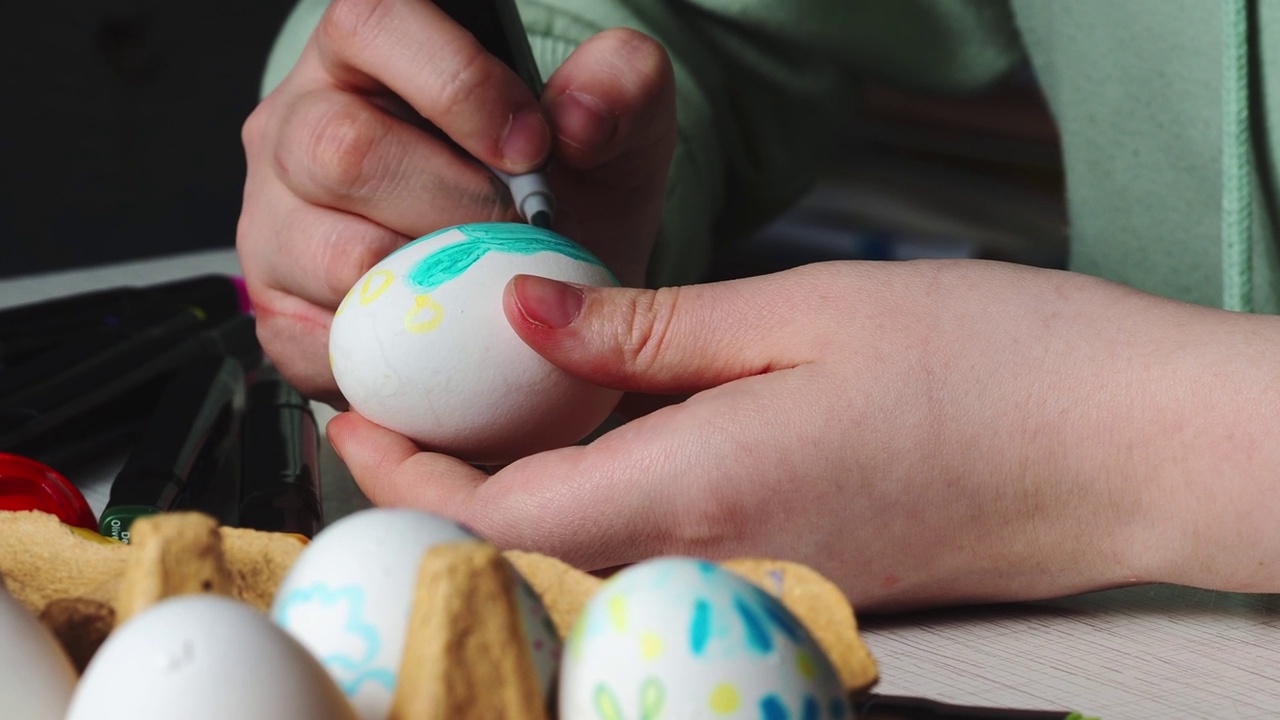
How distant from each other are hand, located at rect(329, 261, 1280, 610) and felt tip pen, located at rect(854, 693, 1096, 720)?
151 millimetres

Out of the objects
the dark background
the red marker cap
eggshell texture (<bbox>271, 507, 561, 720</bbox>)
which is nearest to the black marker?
the red marker cap

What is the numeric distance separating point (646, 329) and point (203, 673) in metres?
0.30

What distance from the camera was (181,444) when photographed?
653 mm

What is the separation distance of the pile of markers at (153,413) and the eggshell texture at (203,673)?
0.91 ft

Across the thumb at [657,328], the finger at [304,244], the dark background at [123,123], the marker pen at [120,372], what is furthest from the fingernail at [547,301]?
the dark background at [123,123]

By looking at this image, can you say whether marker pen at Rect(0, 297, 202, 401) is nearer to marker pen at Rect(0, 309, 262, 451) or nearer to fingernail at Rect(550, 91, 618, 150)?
marker pen at Rect(0, 309, 262, 451)

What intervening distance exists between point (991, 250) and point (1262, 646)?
2.88 ft

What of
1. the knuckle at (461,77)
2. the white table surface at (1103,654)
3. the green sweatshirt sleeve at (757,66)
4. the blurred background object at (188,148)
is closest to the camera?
the white table surface at (1103,654)

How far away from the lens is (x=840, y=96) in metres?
1.20

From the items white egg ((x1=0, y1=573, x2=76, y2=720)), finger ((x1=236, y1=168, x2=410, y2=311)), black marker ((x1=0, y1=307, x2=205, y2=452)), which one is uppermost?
white egg ((x1=0, y1=573, x2=76, y2=720))

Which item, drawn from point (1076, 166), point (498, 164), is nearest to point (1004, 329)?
point (498, 164)

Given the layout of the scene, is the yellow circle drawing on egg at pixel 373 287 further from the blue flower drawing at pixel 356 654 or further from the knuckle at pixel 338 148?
the blue flower drawing at pixel 356 654

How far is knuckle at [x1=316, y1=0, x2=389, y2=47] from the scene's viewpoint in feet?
2.38

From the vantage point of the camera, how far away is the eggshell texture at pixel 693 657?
259mm
